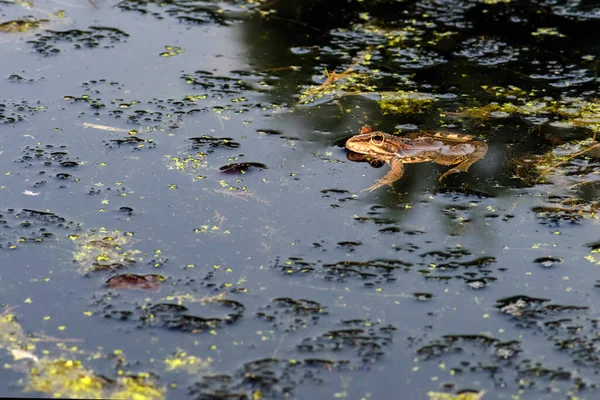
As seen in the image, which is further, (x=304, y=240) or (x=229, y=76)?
(x=229, y=76)

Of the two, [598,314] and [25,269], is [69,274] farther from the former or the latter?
[598,314]

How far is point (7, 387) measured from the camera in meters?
2.89

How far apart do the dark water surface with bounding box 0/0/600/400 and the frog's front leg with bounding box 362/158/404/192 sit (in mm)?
56

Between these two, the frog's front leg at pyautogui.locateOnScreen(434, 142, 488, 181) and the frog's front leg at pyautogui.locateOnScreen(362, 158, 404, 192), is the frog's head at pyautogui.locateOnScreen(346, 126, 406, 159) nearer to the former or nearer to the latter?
the frog's front leg at pyautogui.locateOnScreen(362, 158, 404, 192)

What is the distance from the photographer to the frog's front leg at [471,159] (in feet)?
→ 14.9

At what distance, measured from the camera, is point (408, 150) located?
15.3 ft

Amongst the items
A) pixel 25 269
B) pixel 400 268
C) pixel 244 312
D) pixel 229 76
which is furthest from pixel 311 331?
pixel 229 76

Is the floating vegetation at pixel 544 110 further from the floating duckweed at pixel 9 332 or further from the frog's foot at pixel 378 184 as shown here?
the floating duckweed at pixel 9 332

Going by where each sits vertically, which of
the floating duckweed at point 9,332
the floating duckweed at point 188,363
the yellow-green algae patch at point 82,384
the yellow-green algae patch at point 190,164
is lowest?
the yellow-green algae patch at point 82,384

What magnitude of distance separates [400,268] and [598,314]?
903mm

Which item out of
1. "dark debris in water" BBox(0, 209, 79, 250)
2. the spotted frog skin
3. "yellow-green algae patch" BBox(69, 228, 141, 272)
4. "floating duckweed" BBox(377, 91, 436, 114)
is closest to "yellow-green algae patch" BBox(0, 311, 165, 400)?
"yellow-green algae patch" BBox(69, 228, 141, 272)

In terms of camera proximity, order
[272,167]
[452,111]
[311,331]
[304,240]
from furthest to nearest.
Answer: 1. [452,111]
2. [272,167]
3. [304,240]
4. [311,331]

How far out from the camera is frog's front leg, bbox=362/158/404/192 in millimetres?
4375

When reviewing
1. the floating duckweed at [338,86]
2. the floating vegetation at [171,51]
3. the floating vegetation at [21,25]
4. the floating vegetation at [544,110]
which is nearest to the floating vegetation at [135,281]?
the floating duckweed at [338,86]
